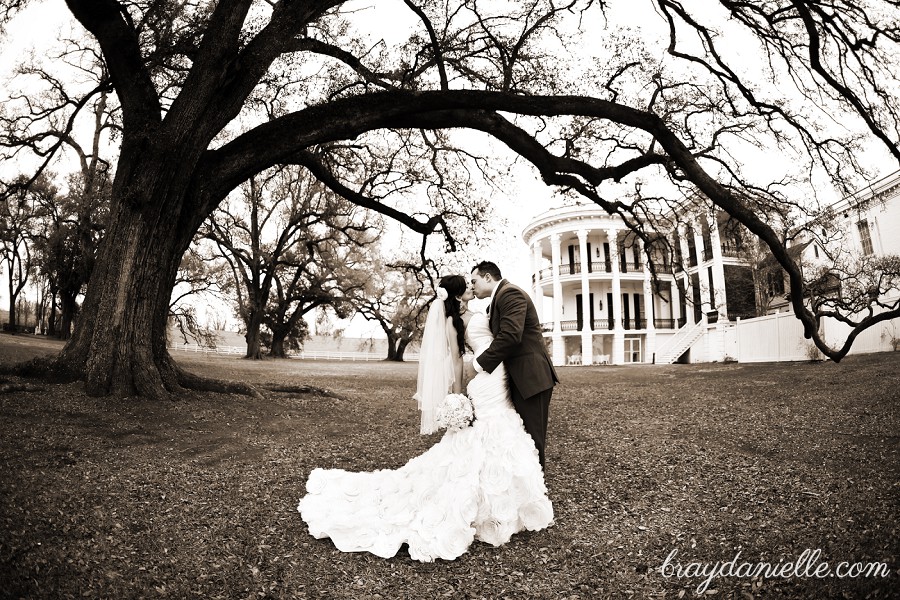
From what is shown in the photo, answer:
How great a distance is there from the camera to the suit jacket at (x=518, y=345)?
4.86m

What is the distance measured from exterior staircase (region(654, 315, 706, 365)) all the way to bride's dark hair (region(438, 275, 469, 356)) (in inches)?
1151

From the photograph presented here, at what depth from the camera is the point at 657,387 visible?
584 inches

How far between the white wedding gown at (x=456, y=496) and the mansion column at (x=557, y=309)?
36.2 meters

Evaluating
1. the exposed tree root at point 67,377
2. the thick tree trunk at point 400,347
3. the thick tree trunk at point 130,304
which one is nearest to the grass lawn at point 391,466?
the exposed tree root at point 67,377

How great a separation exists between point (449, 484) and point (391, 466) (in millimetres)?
2111

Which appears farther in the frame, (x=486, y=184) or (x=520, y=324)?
(x=486, y=184)

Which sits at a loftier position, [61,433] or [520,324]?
[520,324]

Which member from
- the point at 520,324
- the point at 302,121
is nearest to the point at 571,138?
the point at 302,121

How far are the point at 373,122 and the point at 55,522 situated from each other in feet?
25.2

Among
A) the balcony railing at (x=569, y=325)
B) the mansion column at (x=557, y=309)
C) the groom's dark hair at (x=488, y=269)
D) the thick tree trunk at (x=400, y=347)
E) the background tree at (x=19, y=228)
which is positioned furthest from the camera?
the thick tree trunk at (x=400, y=347)

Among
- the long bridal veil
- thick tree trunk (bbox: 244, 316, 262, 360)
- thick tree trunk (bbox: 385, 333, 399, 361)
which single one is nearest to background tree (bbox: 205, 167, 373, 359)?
thick tree trunk (bbox: 244, 316, 262, 360)

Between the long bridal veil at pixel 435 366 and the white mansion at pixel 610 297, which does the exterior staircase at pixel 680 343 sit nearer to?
the white mansion at pixel 610 297

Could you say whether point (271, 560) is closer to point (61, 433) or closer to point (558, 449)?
point (61, 433)

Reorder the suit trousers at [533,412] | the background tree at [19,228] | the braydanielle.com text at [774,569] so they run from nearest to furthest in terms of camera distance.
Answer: the braydanielle.com text at [774,569] → the suit trousers at [533,412] → the background tree at [19,228]
